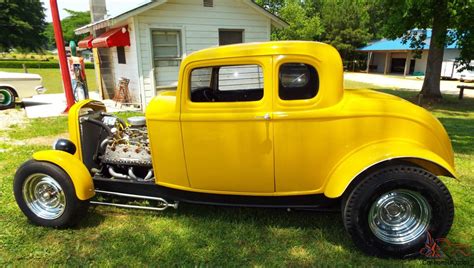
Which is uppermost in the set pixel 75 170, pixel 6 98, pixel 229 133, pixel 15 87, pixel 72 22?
pixel 72 22

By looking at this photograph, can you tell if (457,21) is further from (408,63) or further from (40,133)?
(408,63)

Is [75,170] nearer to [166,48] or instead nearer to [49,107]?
[166,48]

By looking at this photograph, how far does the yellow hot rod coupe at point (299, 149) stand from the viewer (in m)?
2.77

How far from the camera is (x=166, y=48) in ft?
35.2

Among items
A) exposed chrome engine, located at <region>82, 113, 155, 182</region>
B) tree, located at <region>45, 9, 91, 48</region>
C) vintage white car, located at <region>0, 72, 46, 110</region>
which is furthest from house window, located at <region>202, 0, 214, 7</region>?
tree, located at <region>45, 9, 91, 48</region>

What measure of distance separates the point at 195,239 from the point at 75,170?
143 centimetres

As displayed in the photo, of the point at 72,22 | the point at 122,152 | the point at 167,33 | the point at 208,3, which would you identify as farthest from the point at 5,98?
the point at 72,22

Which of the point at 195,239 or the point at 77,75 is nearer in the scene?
the point at 195,239

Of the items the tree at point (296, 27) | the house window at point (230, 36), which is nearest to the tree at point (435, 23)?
the house window at point (230, 36)

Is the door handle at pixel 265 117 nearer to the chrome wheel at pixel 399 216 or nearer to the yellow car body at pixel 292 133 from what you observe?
the yellow car body at pixel 292 133

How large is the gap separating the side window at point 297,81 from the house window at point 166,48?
28.0 ft

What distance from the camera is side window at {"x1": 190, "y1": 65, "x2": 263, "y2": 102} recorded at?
10.0 feet

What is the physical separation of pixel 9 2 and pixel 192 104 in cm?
5901

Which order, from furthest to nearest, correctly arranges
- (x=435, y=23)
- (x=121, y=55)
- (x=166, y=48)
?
(x=121, y=55) → (x=435, y=23) → (x=166, y=48)
